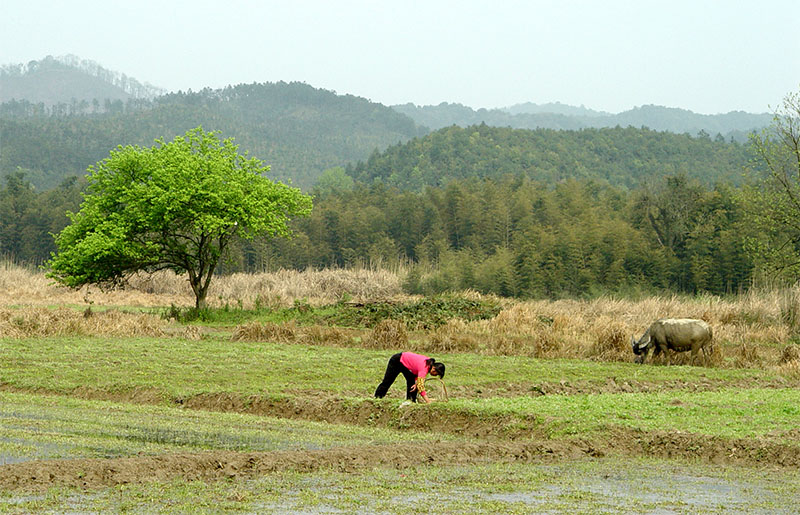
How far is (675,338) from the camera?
29.4m

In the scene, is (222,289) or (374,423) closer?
(374,423)

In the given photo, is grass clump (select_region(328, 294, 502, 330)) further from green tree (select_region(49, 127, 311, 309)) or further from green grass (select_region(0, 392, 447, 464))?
green grass (select_region(0, 392, 447, 464))

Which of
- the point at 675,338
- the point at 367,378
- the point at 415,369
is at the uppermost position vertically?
the point at 415,369

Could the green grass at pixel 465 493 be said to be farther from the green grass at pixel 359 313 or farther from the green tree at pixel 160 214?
the green tree at pixel 160 214

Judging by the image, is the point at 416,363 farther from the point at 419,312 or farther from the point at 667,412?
the point at 419,312

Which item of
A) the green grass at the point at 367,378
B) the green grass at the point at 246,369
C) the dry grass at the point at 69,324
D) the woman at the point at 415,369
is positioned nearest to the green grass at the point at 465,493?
the green grass at the point at 367,378

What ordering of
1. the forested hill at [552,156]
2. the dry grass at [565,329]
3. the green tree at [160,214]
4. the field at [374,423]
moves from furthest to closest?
the forested hill at [552,156] < the green tree at [160,214] < the dry grass at [565,329] < the field at [374,423]

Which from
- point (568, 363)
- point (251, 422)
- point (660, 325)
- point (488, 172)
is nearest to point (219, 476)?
point (251, 422)

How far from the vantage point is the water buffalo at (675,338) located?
29328 millimetres

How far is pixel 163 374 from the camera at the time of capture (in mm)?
22688

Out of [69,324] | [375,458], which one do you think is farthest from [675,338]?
[69,324]

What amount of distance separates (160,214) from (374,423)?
3061cm

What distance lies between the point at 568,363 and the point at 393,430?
12809 millimetres

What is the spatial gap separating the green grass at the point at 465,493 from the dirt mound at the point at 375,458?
36 cm
